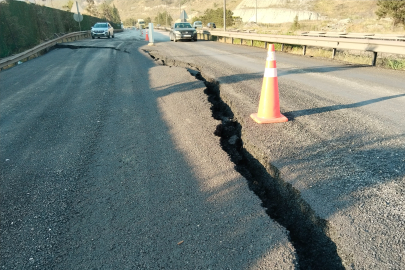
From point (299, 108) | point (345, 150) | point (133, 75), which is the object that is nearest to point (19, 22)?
point (133, 75)

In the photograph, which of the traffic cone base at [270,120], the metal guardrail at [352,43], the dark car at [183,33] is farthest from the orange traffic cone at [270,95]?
the dark car at [183,33]

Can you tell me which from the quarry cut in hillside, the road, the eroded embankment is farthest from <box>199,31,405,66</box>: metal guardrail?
the quarry cut in hillside

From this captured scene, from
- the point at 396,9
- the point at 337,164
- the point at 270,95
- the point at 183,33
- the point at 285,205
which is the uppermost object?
the point at 396,9

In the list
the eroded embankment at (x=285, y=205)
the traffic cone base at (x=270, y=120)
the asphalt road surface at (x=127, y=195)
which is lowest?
the eroded embankment at (x=285, y=205)

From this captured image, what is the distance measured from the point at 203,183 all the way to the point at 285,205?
0.74 meters

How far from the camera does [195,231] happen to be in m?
2.13

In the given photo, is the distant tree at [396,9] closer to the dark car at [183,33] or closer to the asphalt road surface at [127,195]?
the dark car at [183,33]

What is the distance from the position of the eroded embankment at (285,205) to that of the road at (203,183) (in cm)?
1

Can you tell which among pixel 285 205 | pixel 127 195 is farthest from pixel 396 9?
pixel 127 195

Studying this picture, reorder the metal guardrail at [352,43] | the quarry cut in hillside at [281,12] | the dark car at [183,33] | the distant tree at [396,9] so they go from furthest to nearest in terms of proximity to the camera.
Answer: the quarry cut in hillside at [281,12]
the distant tree at [396,9]
the dark car at [183,33]
the metal guardrail at [352,43]

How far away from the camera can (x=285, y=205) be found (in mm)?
2555

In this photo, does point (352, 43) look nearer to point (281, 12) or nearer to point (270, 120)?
point (270, 120)

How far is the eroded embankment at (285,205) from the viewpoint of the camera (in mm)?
1998

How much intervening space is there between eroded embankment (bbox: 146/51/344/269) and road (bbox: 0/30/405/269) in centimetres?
1
